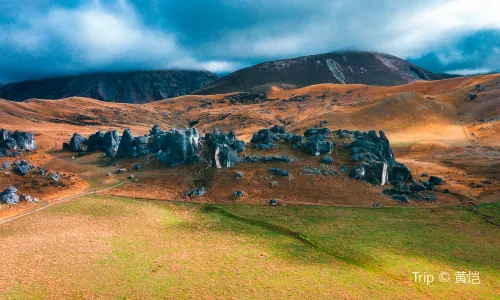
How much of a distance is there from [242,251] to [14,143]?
77799mm

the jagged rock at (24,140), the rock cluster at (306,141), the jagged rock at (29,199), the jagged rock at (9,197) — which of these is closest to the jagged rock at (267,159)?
the rock cluster at (306,141)

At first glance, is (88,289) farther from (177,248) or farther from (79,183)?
(79,183)

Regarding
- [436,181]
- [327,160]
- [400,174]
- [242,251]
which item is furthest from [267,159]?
[436,181]

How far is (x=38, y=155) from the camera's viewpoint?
81438 mm

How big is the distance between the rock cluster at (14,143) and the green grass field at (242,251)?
4473cm

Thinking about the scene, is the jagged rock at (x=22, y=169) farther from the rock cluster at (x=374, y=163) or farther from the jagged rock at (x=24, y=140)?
the rock cluster at (x=374, y=163)

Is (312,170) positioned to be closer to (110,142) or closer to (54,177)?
(54,177)

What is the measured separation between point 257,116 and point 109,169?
364 feet

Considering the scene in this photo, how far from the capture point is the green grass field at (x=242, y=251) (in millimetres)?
27469

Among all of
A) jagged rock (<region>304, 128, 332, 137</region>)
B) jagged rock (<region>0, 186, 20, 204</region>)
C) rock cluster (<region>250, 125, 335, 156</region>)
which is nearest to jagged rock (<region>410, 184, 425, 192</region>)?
rock cluster (<region>250, 125, 335, 156</region>)

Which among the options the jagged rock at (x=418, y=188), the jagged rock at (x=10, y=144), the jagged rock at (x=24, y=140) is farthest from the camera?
the jagged rock at (x=24, y=140)

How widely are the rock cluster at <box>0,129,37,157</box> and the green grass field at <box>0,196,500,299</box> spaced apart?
4473cm

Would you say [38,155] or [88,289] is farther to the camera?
[38,155]

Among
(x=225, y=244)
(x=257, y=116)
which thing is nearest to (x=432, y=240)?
(x=225, y=244)
